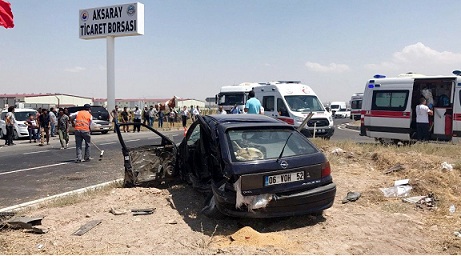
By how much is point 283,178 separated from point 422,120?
9.43m

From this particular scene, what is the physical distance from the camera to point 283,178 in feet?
16.2

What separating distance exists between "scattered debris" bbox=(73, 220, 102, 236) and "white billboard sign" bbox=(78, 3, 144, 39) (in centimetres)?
2818

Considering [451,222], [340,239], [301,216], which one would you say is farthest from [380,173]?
[340,239]

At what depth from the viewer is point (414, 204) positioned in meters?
6.04

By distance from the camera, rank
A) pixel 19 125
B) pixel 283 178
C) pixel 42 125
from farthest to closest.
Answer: pixel 19 125 → pixel 42 125 → pixel 283 178

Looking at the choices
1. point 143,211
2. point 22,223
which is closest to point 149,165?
point 143,211

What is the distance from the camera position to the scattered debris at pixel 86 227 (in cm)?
495

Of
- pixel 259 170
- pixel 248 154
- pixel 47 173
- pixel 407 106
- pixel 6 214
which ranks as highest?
pixel 407 106

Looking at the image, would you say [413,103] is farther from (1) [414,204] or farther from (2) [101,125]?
(2) [101,125]

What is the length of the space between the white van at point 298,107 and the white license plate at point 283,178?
9920 millimetres

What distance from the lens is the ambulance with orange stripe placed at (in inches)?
496

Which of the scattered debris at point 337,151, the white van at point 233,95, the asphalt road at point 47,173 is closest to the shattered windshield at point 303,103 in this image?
the scattered debris at point 337,151

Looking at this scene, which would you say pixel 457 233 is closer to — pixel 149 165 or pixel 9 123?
pixel 149 165

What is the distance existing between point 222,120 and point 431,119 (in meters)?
9.92
